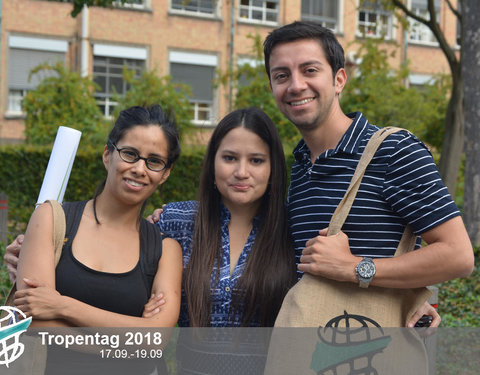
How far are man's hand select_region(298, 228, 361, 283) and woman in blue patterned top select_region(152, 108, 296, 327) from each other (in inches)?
14.7

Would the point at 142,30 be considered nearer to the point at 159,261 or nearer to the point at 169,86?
the point at 169,86

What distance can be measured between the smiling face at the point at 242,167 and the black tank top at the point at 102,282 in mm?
436

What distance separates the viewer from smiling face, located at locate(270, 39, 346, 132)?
247cm

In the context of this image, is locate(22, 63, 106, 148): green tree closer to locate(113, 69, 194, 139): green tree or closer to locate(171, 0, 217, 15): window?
locate(113, 69, 194, 139): green tree

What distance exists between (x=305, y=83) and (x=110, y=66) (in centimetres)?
2020

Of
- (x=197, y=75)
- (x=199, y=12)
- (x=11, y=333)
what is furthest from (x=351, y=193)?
(x=199, y=12)

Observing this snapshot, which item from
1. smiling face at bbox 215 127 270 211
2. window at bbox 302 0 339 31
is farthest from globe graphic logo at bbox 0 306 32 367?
window at bbox 302 0 339 31

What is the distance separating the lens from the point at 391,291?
2.19 metres

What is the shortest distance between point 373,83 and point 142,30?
10.5 m

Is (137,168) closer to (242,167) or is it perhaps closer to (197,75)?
(242,167)

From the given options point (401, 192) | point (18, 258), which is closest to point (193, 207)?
point (18, 258)

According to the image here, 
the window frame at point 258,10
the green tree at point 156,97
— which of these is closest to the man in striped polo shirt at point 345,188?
the green tree at point 156,97

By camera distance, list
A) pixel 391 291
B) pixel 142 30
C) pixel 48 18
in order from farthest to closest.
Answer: pixel 142 30
pixel 48 18
pixel 391 291

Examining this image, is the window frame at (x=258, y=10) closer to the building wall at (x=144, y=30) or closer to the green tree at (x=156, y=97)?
the building wall at (x=144, y=30)
